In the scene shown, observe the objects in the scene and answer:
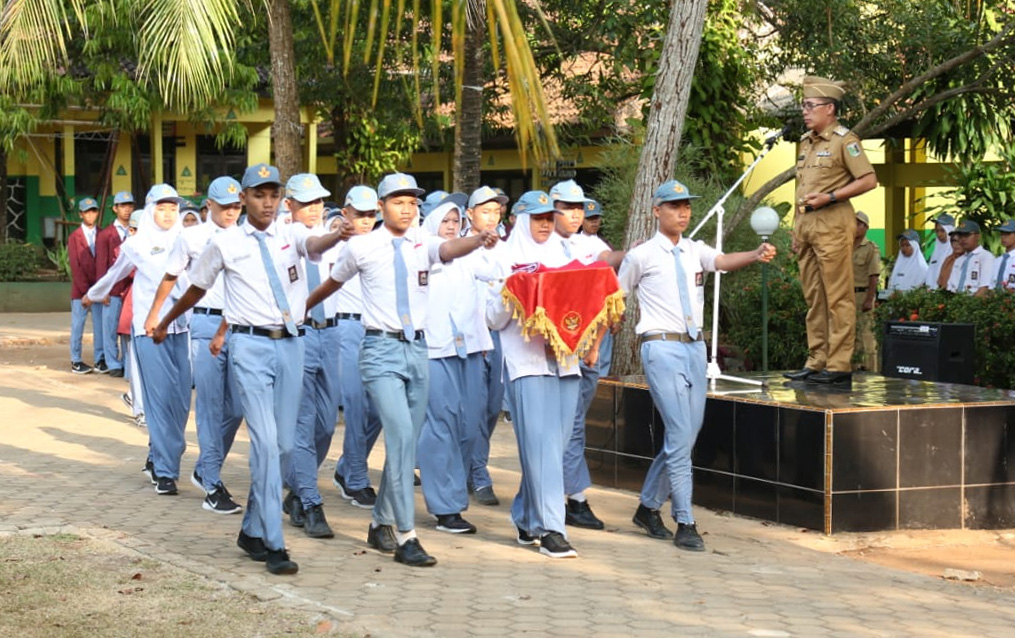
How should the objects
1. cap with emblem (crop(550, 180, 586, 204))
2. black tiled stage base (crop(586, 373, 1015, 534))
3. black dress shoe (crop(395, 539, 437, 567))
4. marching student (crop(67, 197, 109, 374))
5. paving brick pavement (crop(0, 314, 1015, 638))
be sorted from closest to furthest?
paving brick pavement (crop(0, 314, 1015, 638)), black dress shoe (crop(395, 539, 437, 567)), cap with emblem (crop(550, 180, 586, 204)), black tiled stage base (crop(586, 373, 1015, 534)), marching student (crop(67, 197, 109, 374))

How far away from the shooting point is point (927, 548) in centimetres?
921

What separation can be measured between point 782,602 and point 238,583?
2.69m

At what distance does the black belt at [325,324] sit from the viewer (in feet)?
32.2

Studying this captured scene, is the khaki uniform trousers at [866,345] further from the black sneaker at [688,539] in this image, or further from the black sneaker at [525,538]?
the black sneaker at [525,538]

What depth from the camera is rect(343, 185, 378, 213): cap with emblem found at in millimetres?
8453

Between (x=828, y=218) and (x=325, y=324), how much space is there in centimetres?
351

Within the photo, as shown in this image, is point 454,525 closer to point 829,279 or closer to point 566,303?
point 566,303

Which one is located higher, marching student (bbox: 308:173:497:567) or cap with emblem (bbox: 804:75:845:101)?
cap with emblem (bbox: 804:75:845:101)

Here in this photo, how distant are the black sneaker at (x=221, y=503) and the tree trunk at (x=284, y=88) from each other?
6.16 meters

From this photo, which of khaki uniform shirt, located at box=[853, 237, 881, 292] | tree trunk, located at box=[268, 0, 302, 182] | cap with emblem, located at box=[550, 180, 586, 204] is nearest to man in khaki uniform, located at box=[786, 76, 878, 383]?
cap with emblem, located at box=[550, 180, 586, 204]

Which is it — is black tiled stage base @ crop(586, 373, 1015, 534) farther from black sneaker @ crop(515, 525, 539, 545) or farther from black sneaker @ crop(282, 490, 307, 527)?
black sneaker @ crop(282, 490, 307, 527)

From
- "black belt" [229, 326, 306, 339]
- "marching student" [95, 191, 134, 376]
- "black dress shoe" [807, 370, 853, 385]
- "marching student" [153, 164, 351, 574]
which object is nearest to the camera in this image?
"marching student" [153, 164, 351, 574]

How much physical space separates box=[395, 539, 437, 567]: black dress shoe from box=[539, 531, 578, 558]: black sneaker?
68cm

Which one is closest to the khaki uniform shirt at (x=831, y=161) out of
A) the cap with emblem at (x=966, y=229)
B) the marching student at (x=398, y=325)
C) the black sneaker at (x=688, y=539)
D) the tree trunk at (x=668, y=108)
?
the tree trunk at (x=668, y=108)
